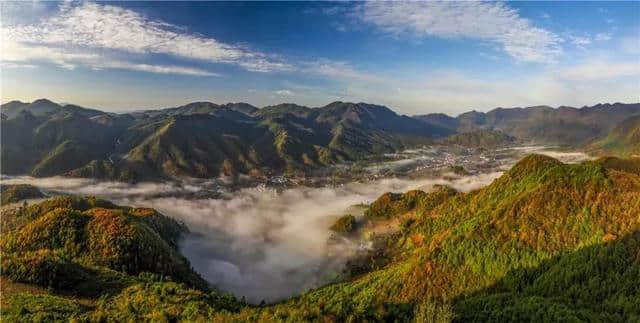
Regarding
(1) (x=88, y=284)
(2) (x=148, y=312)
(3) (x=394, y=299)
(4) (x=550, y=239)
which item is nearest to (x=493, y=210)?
(4) (x=550, y=239)

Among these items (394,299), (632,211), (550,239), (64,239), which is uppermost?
(632,211)

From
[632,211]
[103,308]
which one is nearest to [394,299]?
[632,211]

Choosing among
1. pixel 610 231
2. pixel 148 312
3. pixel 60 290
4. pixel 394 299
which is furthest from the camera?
pixel 394 299

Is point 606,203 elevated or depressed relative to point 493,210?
elevated

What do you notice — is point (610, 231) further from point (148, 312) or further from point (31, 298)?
point (31, 298)

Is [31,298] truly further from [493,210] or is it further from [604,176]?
[604,176]

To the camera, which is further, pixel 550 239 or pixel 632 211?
pixel 550 239

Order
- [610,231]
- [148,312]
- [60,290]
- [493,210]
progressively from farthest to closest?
[493,210] < [610,231] < [60,290] < [148,312]
